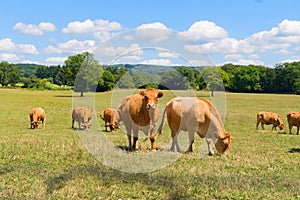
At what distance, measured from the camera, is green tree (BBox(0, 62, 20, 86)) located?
457 feet

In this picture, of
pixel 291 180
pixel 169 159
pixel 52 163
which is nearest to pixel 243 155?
pixel 169 159

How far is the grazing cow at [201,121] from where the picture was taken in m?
11.9

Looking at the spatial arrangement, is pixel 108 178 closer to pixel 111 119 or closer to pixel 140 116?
pixel 140 116

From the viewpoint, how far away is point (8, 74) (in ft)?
459

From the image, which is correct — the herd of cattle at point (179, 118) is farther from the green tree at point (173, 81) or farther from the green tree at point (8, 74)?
the green tree at point (8, 74)

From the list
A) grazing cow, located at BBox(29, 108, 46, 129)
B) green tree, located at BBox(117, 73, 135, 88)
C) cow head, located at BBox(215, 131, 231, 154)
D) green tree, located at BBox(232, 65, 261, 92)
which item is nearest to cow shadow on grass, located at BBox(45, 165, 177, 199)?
cow head, located at BBox(215, 131, 231, 154)

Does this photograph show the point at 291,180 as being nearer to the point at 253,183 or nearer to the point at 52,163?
the point at 253,183

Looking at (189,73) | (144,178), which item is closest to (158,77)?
(189,73)

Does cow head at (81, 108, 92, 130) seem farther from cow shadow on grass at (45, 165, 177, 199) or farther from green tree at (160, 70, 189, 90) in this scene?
cow shadow on grass at (45, 165, 177, 199)

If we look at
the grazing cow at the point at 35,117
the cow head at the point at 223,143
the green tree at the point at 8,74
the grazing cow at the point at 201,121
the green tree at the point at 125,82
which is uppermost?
the green tree at the point at 8,74

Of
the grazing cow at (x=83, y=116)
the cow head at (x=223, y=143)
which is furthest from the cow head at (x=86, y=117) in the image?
the cow head at (x=223, y=143)

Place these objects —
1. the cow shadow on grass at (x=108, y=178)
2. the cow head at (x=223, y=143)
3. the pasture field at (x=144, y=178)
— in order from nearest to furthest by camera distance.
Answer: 1. the pasture field at (x=144, y=178)
2. the cow shadow on grass at (x=108, y=178)
3. the cow head at (x=223, y=143)

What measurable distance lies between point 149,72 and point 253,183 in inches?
208

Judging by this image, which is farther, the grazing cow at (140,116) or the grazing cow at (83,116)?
the grazing cow at (83,116)
